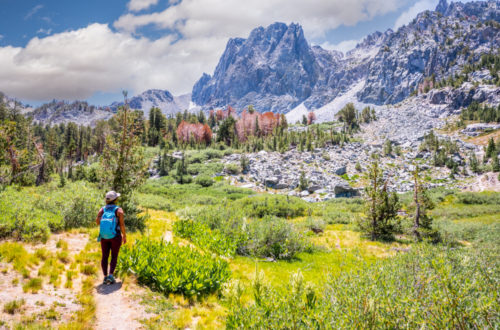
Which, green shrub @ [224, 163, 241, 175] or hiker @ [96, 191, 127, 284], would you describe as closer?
hiker @ [96, 191, 127, 284]

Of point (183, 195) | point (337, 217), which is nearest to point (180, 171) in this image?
point (183, 195)

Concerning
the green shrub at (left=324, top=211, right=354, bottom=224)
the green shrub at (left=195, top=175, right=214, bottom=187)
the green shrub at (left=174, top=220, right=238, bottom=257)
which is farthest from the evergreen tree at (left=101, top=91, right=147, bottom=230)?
the green shrub at (left=195, top=175, right=214, bottom=187)

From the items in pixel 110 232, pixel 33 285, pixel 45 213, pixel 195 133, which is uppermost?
pixel 195 133

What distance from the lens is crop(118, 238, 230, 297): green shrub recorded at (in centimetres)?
664

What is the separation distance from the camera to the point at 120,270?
22.7 ft

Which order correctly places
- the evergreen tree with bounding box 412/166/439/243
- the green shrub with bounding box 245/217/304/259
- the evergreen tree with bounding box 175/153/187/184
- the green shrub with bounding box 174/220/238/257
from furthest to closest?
1. the evergreen tree with bounding box 175/153/187/184
2. the evergreen tree with bounding box 412/166/439/243
3. the green shrub with bounding box 245/217/304/259
4. the green shrub with bounding box 174/220/238/257

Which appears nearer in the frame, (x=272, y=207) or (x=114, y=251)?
(x=114, y=251)

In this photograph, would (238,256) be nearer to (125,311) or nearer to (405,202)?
(125,311)

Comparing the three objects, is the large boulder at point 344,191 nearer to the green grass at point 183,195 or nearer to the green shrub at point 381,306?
the green grass at point 183,195

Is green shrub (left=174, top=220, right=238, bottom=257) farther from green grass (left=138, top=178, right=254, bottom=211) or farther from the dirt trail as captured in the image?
green grass (left=138, top=178, right=254, bottom=211)

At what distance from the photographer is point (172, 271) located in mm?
6801

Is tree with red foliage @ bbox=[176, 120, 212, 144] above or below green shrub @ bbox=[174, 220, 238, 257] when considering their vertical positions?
above

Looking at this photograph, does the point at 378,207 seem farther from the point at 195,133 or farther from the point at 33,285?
the point at 195,133

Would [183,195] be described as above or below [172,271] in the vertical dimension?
below
